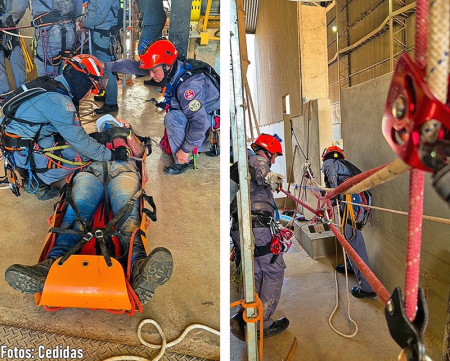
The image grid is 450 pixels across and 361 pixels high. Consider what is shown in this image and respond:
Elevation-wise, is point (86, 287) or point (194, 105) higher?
point (194, 105)

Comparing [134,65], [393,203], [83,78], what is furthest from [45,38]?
[393,203]

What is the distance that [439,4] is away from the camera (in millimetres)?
545

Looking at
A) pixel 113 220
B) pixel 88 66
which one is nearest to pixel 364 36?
pixel 88 66

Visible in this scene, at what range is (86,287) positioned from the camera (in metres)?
1.88

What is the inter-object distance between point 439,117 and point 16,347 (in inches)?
90.8

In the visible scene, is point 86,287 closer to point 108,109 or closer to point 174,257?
point 174,257

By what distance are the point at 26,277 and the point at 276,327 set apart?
226 cm

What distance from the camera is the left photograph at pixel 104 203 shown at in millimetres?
1964

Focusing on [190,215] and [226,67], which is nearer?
[226,67]

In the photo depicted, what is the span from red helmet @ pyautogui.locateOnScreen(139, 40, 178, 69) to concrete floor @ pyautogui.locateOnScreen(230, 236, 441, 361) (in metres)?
2.64

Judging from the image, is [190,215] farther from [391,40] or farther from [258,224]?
[391,40]

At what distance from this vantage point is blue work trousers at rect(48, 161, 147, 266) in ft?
7.47

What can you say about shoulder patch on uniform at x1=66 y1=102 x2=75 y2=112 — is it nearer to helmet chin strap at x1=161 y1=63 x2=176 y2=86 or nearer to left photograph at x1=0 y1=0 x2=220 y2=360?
left photograph at x1=0 y1=0 x2=220 y2=360

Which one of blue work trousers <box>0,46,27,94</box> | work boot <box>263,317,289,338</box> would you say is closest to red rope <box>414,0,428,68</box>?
work boot <box>263,317,289,338</box>
